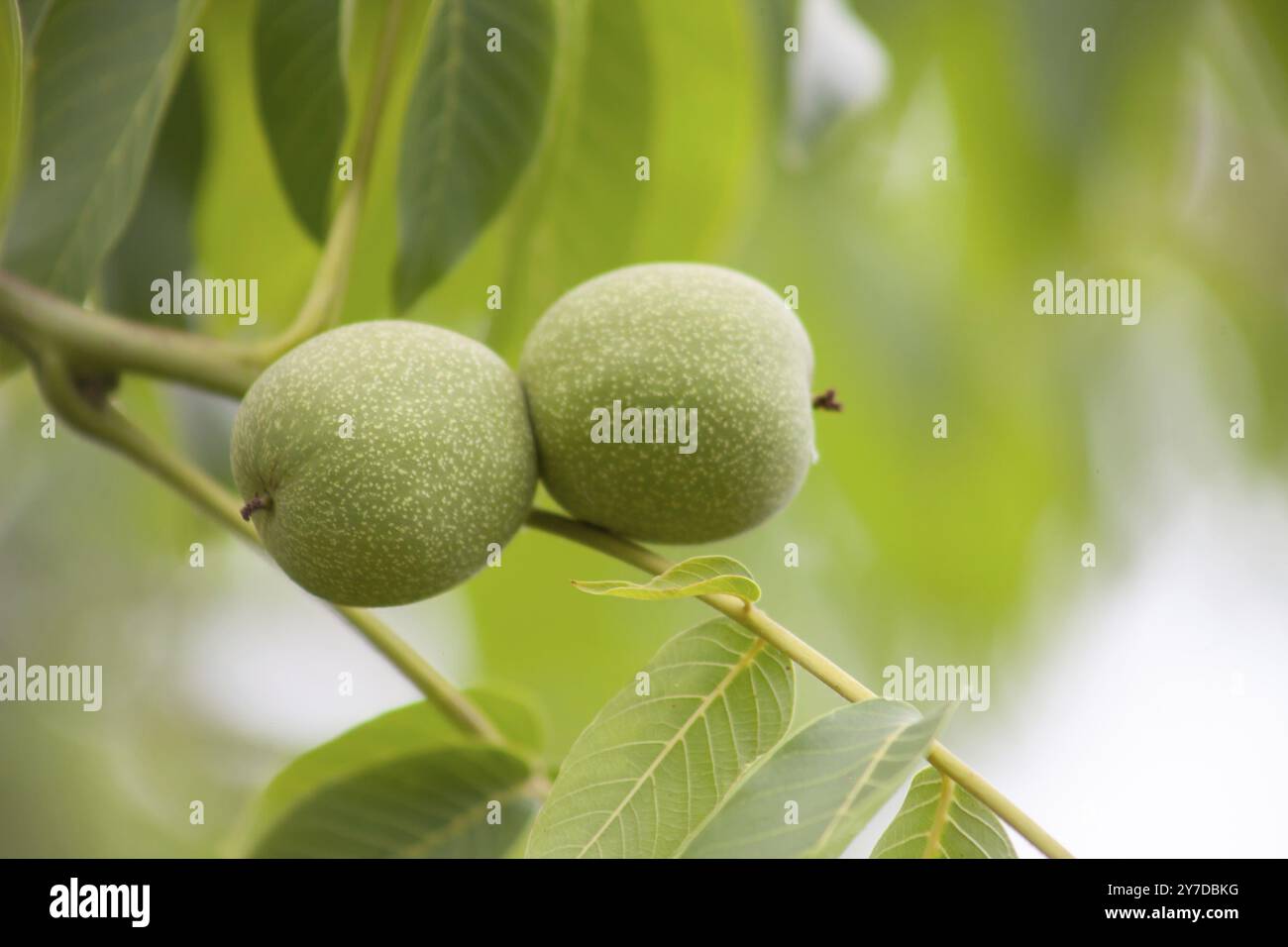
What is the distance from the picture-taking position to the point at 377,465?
1.38 metres

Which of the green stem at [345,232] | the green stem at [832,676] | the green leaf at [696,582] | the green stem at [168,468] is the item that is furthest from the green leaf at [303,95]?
the green leaf at [696,582]

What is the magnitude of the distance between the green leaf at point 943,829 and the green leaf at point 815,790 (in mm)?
142

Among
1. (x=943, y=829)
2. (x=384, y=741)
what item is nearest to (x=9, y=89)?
(x=384, y=741)

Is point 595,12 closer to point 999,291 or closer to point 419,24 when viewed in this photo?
point 419,24

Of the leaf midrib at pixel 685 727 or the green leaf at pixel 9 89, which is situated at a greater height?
the green leaf at pixel 9 89

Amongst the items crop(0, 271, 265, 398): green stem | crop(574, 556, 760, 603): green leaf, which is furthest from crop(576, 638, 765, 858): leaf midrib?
crop(0, 271, 265, 398): green stem

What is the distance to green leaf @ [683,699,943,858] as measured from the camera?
1.14 meters

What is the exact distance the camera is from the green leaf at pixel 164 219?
205 cm

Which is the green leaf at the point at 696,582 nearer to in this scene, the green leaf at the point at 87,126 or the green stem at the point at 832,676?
the green stem at the point at 832,676

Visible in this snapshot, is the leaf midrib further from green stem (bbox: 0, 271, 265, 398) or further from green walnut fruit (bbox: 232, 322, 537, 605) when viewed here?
green stem (bbox: 0, 271, 265, 398)

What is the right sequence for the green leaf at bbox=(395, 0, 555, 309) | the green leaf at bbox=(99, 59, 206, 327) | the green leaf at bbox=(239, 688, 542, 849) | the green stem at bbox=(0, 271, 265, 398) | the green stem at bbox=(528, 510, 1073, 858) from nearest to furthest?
1. the green stem at bbox=(528, 510, 1073, 858)
2. the green stem at bbox=(0, 271, 265, 398)
3. the green leaf at bbox=(395, 0, 555, 309)
4. the green leaf at bbox=(239, 688, 542, 849)
5. the green leaf at bbox=(99, 59, 206, 327)

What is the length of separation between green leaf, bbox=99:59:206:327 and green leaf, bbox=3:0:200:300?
1.15 ft

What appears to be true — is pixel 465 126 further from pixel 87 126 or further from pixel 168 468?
pixel 168 468
